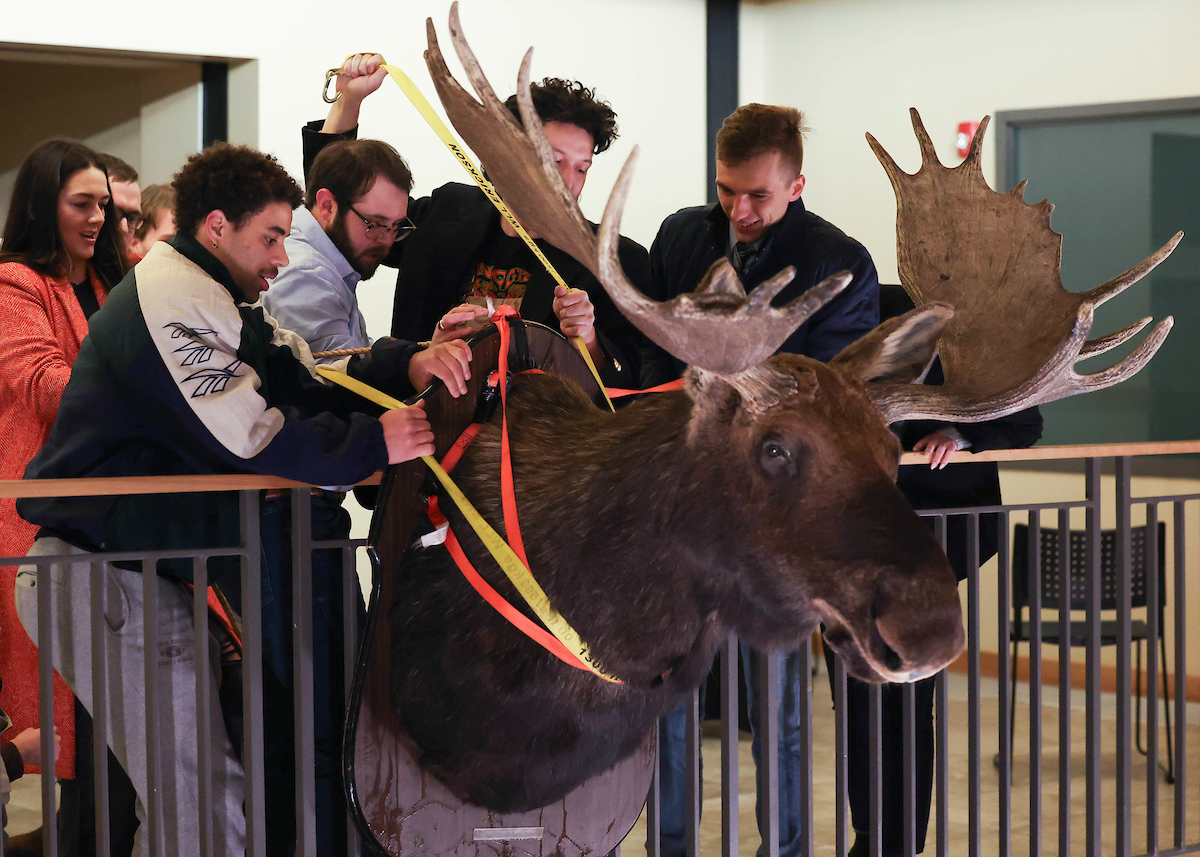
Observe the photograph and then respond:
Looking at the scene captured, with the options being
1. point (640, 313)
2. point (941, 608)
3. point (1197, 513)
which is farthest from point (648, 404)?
point (1197, 513)

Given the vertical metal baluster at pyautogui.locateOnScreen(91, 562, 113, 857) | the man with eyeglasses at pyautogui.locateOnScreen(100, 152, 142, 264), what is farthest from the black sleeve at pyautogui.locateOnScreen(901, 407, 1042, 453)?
the man with eyeglasses at pyautogui.locateOnScreen(100, 152, 142, 264)

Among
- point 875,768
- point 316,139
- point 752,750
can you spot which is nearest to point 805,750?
point 875,768

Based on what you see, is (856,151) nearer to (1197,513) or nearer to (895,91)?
(895,91)

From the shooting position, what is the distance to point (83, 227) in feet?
10.1

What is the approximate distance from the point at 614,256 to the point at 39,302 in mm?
1890

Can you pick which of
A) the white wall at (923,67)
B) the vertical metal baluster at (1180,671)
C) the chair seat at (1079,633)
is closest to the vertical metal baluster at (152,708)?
the vertical metal baluster at (1180,671)

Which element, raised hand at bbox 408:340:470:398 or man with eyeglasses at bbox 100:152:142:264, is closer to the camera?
raised hand at bbox 408:340:470:398

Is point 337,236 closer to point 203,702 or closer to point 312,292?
point 312,292

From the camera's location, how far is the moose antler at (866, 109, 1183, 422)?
78.7 inches

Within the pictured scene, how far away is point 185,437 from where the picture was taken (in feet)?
6.87

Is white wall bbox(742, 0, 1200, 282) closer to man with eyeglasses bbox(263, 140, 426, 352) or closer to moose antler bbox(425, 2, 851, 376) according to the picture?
man with eyeglasses bbox(263, 140, 426, 352)

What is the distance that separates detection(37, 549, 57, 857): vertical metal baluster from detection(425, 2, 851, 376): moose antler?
3.20 ft

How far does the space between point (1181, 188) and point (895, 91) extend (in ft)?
4.50

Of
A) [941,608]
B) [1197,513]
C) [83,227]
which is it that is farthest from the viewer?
[1197,513]
